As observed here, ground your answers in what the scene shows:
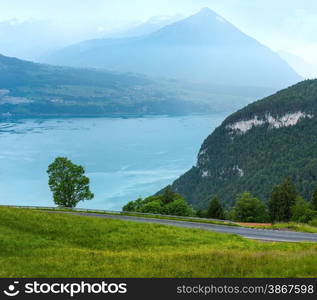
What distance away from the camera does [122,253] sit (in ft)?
59.3

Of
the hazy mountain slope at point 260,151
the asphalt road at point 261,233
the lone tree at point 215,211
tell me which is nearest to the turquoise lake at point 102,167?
the hazy mountain slope at point 260,151

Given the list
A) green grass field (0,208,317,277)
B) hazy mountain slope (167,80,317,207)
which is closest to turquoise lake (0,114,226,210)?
hazy mountain slope (167,80,317,207)

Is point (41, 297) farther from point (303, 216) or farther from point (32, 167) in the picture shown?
point (32, 167)

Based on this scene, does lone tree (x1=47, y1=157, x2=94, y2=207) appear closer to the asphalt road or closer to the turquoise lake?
the asphalt road

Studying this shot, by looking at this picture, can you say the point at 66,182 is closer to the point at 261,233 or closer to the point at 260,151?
the point at 261,233

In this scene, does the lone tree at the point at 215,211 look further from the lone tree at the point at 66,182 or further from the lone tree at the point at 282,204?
the lone tree at the point at 66,182

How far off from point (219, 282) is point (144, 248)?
950cm

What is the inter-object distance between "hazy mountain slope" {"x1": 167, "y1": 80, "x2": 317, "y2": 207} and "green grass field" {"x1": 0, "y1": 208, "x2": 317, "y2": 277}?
8518 centimetres

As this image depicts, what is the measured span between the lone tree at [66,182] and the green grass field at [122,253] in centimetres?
2453

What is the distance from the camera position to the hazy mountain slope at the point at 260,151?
119 meters

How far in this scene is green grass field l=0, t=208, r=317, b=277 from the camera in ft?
46.3

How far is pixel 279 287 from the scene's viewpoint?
11422mm

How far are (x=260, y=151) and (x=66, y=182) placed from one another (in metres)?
99.3

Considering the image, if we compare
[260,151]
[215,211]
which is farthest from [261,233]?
[260,151]
